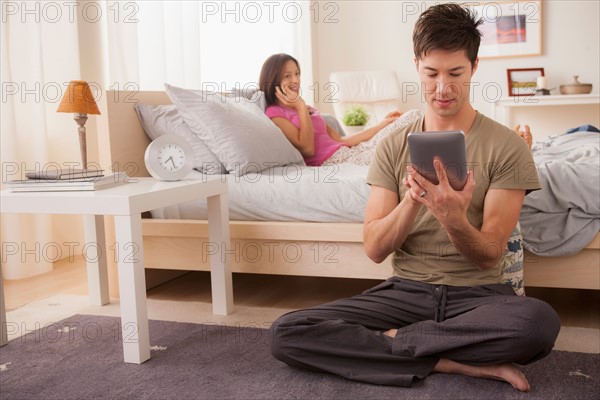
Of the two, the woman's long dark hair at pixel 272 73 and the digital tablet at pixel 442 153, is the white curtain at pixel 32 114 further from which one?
the digital tablet at pixel 442 153

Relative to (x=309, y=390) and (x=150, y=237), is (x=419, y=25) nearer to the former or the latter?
(x=309, y=390)

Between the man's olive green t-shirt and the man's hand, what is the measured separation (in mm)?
175

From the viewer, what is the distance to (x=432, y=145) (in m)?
1.38

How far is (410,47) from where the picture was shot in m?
5.36

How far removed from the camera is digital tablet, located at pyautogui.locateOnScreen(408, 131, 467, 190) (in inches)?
53.8

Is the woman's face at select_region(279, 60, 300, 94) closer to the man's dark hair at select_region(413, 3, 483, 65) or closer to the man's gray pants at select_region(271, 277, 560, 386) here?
the man's dark hair at select_region(413, 3, 483, 65)

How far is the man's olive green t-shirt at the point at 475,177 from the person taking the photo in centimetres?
156

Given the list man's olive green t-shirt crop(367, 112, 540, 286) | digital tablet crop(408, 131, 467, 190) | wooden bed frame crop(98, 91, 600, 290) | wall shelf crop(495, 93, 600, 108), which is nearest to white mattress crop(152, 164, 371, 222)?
wooden bed frame crop(98, 91, 600, 290)

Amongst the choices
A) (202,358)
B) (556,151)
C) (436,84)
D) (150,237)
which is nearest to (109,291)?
(150,237)

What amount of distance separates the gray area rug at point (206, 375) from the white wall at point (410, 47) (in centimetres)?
382

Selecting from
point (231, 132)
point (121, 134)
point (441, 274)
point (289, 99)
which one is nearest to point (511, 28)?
point (289, 99)

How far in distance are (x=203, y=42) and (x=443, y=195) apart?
294 cm

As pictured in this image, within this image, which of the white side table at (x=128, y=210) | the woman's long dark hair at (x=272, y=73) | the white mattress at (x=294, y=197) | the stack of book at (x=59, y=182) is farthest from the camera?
the woman's long dark hair at (x=272, y=73)

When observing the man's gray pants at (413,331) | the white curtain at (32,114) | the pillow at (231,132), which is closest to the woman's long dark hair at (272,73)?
the pillow at (231,132)
